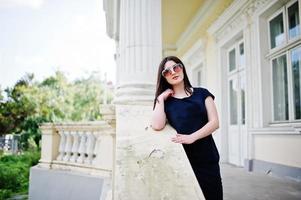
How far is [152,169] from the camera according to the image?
4.49ft

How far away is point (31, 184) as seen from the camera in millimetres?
5941

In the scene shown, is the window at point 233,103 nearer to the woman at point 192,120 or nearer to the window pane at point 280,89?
the window pane at point 280,89

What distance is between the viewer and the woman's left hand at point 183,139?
1.48 meters

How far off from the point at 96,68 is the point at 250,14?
29.9 m

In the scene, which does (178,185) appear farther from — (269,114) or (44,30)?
(44,30)

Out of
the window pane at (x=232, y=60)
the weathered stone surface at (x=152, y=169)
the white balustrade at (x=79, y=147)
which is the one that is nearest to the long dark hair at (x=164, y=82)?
the weathered stone surface at (x=152, y=169)

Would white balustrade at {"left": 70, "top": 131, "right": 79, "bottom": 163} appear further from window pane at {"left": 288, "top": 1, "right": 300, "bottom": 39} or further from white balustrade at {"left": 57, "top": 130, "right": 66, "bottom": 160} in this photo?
window pane at {"left": 288, "top": 1, "right": 300, "bottom": 39}

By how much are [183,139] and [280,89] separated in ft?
13.7

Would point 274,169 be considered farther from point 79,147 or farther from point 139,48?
point 79,147

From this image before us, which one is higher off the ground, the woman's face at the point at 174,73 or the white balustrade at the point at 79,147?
the woman's face at the point at 174,73

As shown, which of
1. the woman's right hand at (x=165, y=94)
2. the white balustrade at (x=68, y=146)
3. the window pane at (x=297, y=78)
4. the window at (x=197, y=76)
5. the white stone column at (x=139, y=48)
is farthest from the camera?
the window at (x=197, y=76)

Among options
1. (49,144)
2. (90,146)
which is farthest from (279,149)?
(49,144)

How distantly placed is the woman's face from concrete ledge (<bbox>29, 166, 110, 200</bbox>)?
283 centimetres

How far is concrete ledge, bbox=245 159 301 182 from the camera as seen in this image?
4277 millimetres
